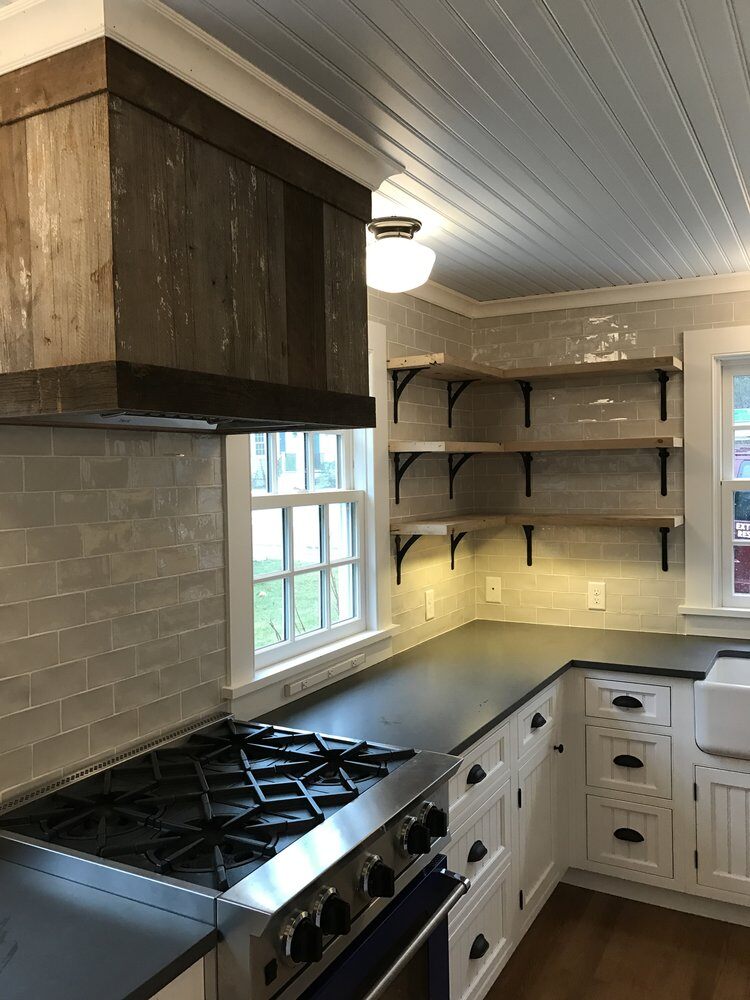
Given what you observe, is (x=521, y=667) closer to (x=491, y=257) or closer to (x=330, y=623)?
(x=330, y=623)

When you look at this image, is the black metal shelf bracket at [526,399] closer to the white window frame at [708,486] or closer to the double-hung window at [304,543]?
the white window frame at [708,486]

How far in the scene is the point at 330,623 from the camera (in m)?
2.95

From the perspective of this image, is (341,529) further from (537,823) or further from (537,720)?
(537,823)

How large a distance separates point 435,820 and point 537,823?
1230 mm

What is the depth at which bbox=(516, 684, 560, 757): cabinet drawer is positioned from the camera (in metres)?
2.76

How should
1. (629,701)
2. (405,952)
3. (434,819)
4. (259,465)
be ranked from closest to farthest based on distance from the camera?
(405,952) → (434,819) → (259,465) → (629,701)

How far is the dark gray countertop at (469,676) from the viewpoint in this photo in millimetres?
2367

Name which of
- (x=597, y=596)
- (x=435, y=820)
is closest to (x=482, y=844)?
(x=435, y=820)

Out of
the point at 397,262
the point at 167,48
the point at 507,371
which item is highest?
the point at 167,48

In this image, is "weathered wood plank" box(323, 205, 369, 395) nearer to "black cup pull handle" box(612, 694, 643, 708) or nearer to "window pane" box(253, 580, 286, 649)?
"window pane" box(253, 580, 286, 649)

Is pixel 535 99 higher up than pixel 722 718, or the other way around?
pixel 535 99

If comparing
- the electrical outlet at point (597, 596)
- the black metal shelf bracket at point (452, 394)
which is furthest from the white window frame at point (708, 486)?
the black metal shelf bracket at point (452, 394)

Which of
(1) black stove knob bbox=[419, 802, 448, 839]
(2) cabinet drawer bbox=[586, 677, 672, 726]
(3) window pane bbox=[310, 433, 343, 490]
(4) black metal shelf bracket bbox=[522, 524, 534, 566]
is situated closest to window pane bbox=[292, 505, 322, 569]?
(3) window pane bbox=[310, 433, 343, 490]

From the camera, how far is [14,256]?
4.71 feet
